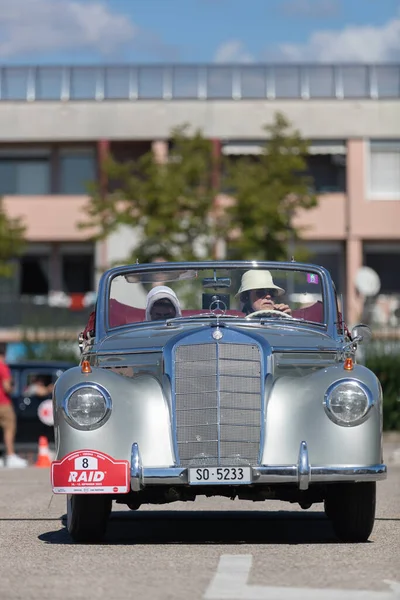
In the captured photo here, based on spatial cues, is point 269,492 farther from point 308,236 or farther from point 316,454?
point 308,236

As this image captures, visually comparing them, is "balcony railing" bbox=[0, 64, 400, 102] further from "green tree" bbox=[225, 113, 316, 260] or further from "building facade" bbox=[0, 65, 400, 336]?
"green tree" bbox=[225, 113, 316, 260]

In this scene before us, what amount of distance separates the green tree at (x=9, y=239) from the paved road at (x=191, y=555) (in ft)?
128

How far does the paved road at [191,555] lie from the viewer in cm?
754

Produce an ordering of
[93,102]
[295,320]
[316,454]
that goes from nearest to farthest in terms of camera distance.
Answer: [316,454], [295,320], [93,102]

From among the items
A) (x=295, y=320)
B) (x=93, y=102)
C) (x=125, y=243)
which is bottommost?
(x=295, y=320)

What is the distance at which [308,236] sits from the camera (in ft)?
183

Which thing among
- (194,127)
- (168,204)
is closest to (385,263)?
(194,127)

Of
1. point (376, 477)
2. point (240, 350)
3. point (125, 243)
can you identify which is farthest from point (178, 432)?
point (125, 243)

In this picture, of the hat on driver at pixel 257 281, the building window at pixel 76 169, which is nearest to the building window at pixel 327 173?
the building window at pixel 76 169

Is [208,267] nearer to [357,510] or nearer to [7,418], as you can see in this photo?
[357,510]

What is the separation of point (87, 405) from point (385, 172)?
47.8m

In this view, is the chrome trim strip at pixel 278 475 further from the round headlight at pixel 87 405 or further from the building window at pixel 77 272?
the building window at pixel 77 272

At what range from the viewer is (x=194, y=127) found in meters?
54.1

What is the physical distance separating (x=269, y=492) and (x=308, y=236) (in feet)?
152
